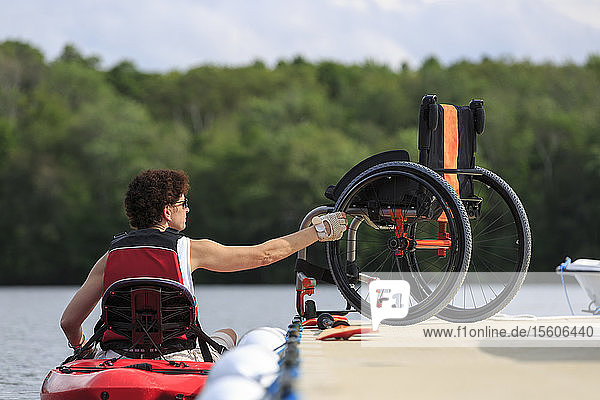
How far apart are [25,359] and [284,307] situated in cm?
1412

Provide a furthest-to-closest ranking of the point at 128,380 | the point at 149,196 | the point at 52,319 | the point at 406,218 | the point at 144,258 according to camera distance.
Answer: the point at 52,319
the point at 406,218
the point at 149,196
the point at 144,258
the point at 128,380

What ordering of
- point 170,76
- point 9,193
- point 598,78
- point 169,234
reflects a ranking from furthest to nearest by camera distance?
1. point 170,76
2. point 598,78
3. point 9,193
4. point 169,234

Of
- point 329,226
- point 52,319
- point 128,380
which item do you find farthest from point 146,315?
point 52,319

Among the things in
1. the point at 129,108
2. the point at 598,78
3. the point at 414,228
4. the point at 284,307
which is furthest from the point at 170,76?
the point at 414,228

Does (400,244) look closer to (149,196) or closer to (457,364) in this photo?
(149,196)

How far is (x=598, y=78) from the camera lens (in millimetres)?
58938

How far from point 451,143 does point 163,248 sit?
2092 mm

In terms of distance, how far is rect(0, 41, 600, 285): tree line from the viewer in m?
46.2

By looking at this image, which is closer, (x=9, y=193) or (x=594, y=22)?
(x=9, y=193)

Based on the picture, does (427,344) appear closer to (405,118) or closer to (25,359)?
(25,359)

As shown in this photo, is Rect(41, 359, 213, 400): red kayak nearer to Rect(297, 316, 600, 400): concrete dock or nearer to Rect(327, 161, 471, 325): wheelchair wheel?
Rect(297, 316, 600, 400): concrete dock

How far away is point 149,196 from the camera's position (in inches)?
238

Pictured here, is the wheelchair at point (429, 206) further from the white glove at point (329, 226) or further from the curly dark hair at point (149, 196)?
the curly dark hair at point (149, 196)

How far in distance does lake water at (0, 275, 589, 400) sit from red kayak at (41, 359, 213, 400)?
13.9 ft
